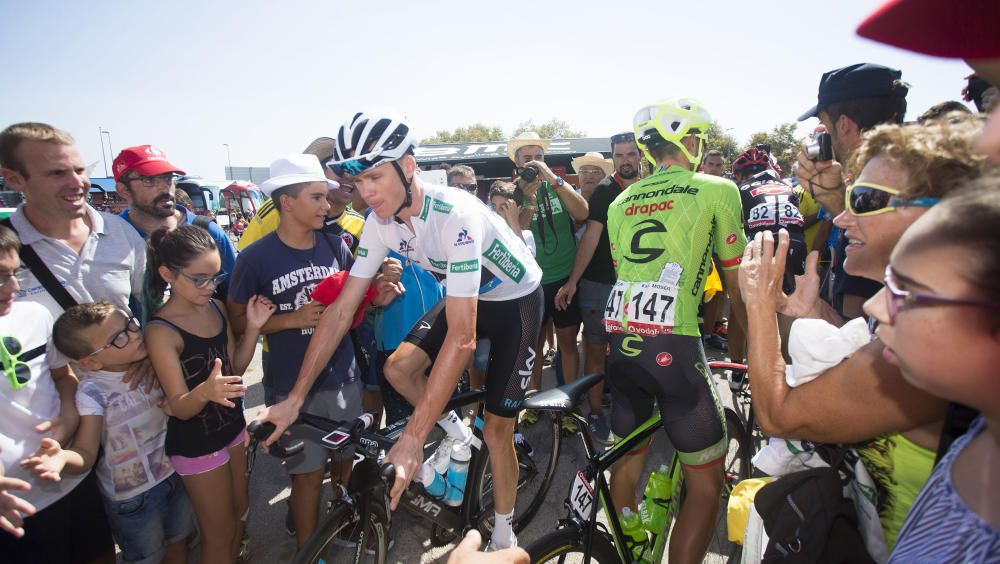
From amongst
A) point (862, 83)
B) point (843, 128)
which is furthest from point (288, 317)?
point (862, 83)

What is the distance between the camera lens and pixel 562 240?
4.71 metres

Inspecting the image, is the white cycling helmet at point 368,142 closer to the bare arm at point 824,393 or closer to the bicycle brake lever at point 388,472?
the bicycle brake lever at point 388,472

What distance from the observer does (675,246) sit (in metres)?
2.31

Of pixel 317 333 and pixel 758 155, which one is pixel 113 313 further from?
pixel 758 155

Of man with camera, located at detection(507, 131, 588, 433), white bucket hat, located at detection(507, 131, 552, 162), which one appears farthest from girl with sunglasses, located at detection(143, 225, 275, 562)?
white bucket hat, located at detection(507, 131, 552, 162)

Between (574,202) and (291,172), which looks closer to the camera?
(291,172)

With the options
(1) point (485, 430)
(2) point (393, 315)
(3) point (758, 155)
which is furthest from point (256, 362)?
(3) point (758, 155)

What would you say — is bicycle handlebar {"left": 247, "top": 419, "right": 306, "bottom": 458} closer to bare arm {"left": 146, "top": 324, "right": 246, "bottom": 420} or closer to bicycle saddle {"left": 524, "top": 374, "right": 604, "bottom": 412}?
bare arm {"left": 146, "top": 324, "right": 246, "bottom": 420}

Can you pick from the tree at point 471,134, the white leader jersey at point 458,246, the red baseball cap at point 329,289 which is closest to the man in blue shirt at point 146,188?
the red baseball cap at point 329,289

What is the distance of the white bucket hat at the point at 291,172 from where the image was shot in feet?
9.22

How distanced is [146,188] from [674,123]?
3.64m

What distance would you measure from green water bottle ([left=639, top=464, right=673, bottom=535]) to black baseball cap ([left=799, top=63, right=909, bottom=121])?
230 cm

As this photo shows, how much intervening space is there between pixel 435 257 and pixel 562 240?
2399 millimetres

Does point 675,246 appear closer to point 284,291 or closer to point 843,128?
point 843,128
